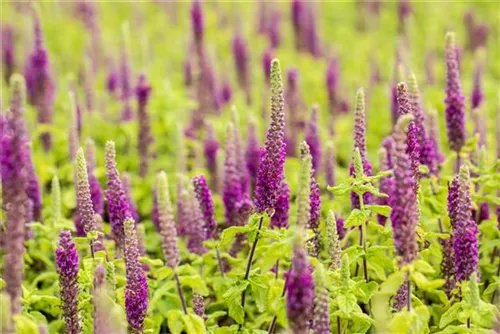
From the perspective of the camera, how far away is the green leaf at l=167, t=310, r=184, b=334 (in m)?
3.84

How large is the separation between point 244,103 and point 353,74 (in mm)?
1726

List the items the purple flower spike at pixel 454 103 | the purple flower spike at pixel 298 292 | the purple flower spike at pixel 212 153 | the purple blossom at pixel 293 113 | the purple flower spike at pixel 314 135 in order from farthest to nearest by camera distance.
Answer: the purple blossom at pixel 293 113 < the purple flower spike at pixel 212 153 < the purple flower spike at pixel 314 135 < the purple flower spike at pixel 454 103 < the purple flower spike at pixel 298 292

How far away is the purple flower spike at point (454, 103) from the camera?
16.7 ft

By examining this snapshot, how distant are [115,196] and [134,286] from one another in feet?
2.42

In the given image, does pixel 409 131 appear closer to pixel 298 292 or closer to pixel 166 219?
pixel 298 292

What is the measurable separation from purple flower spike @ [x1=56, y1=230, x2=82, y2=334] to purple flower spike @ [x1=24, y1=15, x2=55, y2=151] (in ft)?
11.2

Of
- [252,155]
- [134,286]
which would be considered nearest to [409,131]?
[134,286]

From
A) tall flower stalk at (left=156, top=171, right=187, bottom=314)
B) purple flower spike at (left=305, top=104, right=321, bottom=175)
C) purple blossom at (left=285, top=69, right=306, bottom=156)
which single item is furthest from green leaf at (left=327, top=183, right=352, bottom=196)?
purple blossom at (left=285, top=69, right=306, bottom=156)

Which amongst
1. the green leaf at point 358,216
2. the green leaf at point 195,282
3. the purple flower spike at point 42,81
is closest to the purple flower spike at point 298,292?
the green leaf at point 195,282

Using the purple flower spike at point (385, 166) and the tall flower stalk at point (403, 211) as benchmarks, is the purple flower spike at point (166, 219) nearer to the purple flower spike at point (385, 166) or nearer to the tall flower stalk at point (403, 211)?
the tall flower stalk at point (403, 211)

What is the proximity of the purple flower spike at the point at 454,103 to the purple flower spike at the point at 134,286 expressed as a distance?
2.40m

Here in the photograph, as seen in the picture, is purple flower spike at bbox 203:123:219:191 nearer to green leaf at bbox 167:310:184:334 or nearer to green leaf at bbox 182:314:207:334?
green leaf at bbox 167:310:184:334

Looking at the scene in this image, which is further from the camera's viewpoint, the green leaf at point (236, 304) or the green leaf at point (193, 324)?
the green leaf at point (236, 304)

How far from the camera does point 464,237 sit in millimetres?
3891
